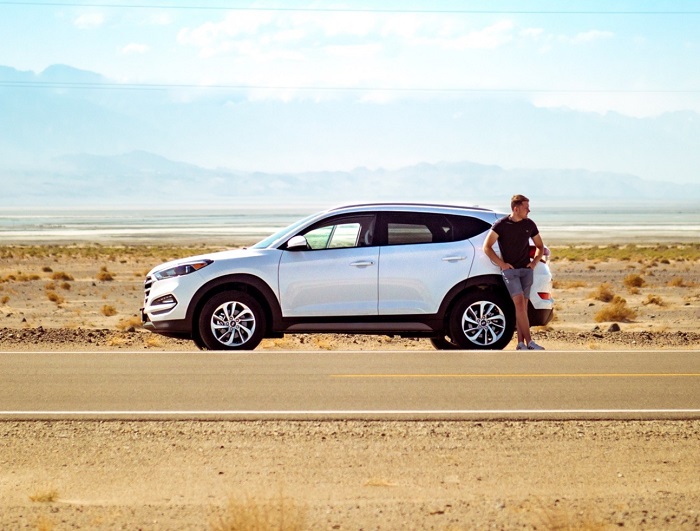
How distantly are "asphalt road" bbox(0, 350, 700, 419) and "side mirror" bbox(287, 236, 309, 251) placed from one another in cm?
142

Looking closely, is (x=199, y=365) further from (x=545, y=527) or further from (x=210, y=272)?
(x=545, y=527)

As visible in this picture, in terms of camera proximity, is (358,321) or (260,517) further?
(358,321)

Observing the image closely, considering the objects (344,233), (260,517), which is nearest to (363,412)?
(260,517)

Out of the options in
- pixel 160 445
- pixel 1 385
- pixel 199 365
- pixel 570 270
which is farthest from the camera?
pixel 570 270

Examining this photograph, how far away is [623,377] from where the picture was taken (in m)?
13.1

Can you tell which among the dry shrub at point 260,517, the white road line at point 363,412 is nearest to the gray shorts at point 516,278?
the white road line at point 363,412

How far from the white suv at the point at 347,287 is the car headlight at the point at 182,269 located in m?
0.02

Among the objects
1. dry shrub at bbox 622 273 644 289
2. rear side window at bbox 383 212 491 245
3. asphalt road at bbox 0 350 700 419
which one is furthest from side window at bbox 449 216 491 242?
dry shrub at bbox 622 273 644 289

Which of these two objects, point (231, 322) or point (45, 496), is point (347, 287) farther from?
point (45, 496)

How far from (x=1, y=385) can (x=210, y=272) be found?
3277 mm

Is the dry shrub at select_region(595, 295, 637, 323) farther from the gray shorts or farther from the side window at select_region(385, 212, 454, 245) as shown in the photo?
the side window at select_region(385, 212, 454, 245)

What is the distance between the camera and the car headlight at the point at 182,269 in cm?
1495

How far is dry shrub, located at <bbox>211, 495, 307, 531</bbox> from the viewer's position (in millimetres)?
6676

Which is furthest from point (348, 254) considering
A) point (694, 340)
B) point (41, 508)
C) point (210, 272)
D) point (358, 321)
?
point (41, 508)
